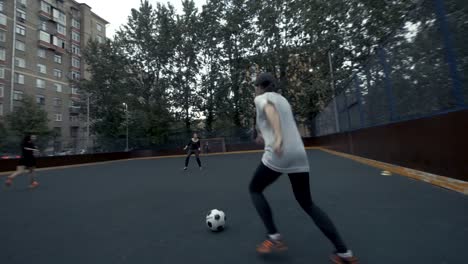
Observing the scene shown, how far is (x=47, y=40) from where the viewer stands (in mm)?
40000

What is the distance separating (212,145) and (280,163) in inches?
1005

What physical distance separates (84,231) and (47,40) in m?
49.2

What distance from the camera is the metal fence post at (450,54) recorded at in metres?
4.58

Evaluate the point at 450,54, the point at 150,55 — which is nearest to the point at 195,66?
the point at 150,55

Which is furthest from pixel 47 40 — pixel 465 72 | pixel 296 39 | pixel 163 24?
pixel 465 72

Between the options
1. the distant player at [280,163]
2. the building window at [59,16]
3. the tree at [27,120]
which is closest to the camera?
the distant player at [280,163]

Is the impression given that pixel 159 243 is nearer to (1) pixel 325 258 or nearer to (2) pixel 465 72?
(1) pixel 325 258

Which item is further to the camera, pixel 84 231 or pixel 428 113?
pixel 428 113

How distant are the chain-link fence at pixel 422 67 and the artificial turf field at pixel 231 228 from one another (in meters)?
1.91

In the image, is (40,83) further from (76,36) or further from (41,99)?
(76,36)

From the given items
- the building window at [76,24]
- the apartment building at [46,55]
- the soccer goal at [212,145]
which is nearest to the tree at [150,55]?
the soccer goal at [212,145]

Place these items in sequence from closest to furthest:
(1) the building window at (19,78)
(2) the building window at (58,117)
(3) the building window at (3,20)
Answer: (3) the building window at (3,20), (1) the building window at (19,78), (2) the building window at (58,117)

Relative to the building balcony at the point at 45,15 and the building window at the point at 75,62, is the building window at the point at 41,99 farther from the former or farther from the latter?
the building balcony at the point at 45,15

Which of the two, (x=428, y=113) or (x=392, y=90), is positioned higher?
(x=392, y=90)
